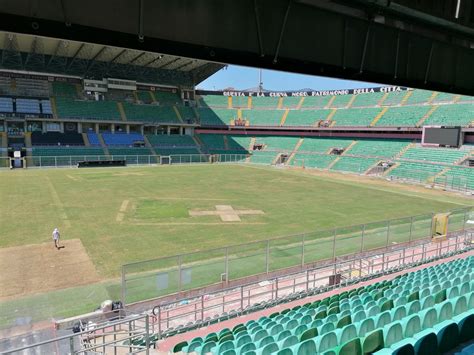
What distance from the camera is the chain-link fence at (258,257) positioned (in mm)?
11555

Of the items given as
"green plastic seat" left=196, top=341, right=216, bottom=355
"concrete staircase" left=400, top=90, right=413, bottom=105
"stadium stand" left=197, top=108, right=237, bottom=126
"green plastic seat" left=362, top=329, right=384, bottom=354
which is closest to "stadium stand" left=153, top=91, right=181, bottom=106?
"stadium stand" left=197, top=108, right=237, bottom=126

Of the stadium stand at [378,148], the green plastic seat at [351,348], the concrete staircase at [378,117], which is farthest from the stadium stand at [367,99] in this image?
the green plastic seat at [351,348]

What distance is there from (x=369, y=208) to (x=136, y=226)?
19257 mm

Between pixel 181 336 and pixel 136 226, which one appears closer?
pixel 181 336

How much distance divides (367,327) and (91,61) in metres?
71.0

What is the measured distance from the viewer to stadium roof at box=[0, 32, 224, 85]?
55.6 meters

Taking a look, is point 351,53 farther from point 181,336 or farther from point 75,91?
point 75,91

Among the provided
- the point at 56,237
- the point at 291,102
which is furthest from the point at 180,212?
the point at 291,102

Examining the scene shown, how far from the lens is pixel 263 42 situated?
829 cm

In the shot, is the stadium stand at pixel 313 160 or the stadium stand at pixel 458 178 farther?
the stadium stand at pixel 313 160

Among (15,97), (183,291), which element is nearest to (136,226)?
(183,291)

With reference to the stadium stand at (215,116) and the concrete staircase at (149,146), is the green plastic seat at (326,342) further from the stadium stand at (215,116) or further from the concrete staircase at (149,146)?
the stadium stand at (215,116)

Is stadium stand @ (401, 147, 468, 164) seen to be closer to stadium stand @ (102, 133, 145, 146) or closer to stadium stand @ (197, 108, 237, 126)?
stadium stand @ (197, 108, 237, 126)

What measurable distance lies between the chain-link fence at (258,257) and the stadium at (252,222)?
0.25ft
